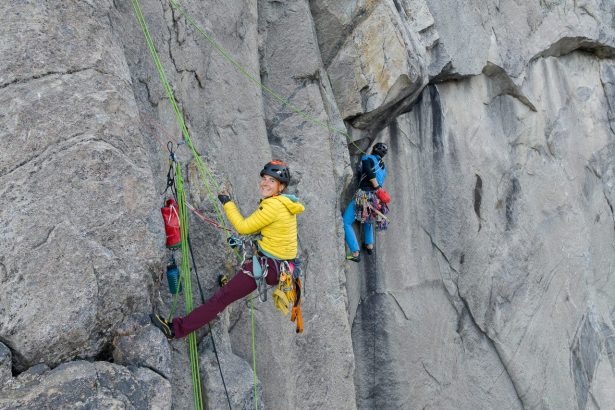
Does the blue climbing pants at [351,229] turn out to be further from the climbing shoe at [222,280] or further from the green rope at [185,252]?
the green rope at [185,252]

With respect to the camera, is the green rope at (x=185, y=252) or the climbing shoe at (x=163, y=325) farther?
the green rope at (x=185, y=252)

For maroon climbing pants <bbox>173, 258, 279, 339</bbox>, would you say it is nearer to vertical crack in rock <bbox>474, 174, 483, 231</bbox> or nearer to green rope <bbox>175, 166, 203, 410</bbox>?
green rope <bbox>175, 166, 203, 410</bbox>

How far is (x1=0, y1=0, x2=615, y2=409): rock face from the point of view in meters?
4.59

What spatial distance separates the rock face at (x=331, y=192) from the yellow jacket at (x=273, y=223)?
28.6 inches

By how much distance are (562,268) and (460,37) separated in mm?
5111

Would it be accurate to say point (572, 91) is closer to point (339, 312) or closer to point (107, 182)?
point (339, 312)

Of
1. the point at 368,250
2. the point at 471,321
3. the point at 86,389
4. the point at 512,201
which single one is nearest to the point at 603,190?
the point at 512,201

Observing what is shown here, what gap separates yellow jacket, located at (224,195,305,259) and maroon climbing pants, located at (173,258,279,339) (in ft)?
0.53

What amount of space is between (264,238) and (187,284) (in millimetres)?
877

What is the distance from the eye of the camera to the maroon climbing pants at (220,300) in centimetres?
537

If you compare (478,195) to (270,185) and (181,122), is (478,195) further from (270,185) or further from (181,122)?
(181,122)

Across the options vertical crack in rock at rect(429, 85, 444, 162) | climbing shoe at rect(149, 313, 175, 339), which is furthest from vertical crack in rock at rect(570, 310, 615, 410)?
climbing shoe at rect(149, 313, 175, 339)

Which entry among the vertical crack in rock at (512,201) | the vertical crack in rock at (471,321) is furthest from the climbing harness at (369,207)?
the vertical crack in rock at (512,201)

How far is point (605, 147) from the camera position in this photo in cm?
1302
